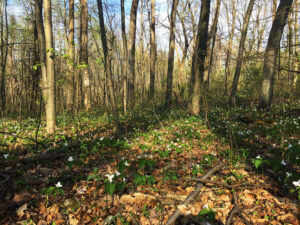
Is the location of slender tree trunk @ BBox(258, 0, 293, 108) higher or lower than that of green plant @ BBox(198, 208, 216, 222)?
higher

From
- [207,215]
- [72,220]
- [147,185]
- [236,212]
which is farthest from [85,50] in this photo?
[236,212]

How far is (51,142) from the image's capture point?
15.7 ft

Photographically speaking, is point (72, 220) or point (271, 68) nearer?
point (72, 220)

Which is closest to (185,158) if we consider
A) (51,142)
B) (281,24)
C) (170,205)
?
(170,205)

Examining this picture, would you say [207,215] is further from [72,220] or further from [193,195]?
[72,220]

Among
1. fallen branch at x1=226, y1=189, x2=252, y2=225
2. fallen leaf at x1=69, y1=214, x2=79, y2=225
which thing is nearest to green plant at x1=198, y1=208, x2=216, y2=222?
fallen branch at x1=226, y1=189, x2=252, y2=225

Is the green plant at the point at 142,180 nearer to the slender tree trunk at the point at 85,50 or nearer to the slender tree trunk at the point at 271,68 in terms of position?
the slender tree trunk at the point at 271,68

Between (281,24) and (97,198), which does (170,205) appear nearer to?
(97,198)

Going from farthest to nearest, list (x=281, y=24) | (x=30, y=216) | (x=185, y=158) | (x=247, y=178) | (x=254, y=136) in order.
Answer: (x=281, y=24)
(x=254, y=136)
(x=185, y=158)
(x=247, y=178)
(x=30, y=216)

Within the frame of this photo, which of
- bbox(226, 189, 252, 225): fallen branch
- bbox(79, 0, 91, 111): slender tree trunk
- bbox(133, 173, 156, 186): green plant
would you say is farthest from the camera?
bbox(79, 0, 91, 111): slender tree trunk

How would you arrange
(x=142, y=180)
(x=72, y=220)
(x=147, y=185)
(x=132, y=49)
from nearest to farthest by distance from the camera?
(x=72, y=220)
(x=142, y=180)
(x=147, y=185)
(x=132, y=49)

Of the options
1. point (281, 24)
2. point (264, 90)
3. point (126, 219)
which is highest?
point (281, 24)

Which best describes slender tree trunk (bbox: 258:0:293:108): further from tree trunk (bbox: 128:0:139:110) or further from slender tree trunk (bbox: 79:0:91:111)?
slender tree trunk (bbox: 79:0:91:111)

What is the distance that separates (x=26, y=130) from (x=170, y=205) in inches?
241
